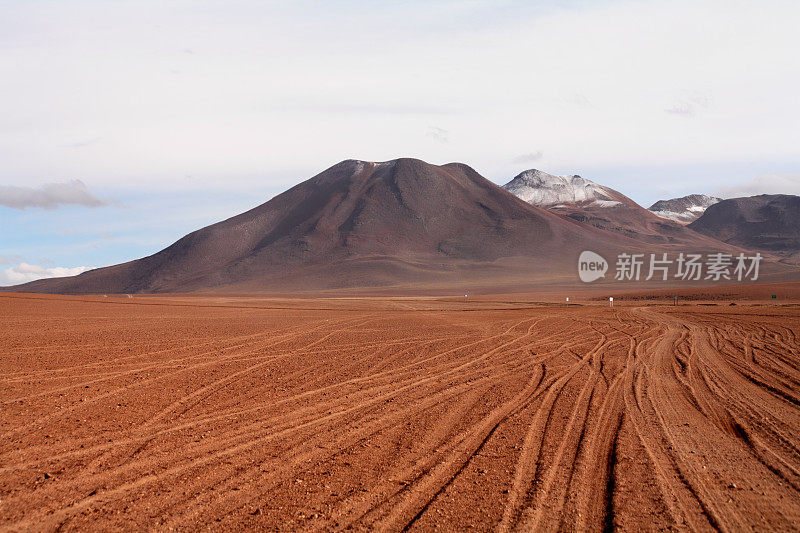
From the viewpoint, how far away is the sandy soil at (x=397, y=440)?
582 centimetres

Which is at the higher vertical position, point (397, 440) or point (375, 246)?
point (375, 246)

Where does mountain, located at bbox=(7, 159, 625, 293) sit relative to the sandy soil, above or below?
above

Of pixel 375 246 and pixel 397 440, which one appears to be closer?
pixel 397 440

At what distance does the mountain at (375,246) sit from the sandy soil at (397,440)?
10306 cm

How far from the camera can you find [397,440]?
8188mm

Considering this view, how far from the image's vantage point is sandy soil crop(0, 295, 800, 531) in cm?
582

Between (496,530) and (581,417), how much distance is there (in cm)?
442

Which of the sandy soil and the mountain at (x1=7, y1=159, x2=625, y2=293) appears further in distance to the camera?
the mountain at (x1=7, y1=159, x2=625, y2=293)

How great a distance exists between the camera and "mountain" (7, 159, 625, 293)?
134625mm

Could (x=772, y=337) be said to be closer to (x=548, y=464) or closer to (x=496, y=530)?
(x=548, y=464)

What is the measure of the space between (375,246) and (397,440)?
153123 millimetres

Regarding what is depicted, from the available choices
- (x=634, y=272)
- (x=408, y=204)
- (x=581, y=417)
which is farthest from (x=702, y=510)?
(x=408, y=204)

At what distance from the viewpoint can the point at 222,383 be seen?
12.5 m

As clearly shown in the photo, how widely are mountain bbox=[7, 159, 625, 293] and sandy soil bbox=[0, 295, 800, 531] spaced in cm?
10306
